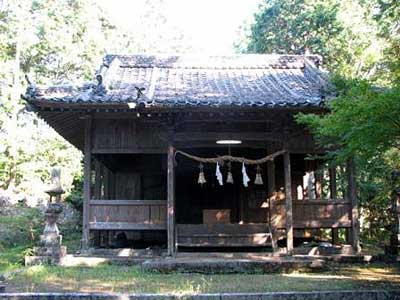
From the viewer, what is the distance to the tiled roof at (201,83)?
11500 millimetres

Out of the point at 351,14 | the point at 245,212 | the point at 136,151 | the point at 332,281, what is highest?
the point at 351,14

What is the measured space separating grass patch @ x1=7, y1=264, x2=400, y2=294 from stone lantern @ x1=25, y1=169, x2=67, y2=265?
489 millimetres

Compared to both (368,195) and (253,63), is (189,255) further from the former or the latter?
(368,195)

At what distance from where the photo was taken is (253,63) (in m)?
16.8

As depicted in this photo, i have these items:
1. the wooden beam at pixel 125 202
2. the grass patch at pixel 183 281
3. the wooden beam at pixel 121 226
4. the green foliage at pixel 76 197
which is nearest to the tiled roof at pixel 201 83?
the wooden beam at pixel 125 202

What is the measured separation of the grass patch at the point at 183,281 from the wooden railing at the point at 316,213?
78.9 inches

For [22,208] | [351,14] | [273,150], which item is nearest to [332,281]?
[273,150]

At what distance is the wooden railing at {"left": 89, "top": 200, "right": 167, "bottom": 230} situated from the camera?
12.3m

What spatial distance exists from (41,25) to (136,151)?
17.2m

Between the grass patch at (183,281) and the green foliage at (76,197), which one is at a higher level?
the green foliage at (76,197)

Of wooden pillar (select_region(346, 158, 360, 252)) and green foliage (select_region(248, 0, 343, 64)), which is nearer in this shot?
wooden pillar (select_region(346, 158, 360, 252))

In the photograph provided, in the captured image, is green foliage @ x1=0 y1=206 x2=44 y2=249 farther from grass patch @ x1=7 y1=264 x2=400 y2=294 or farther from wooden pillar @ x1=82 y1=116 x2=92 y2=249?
grass patch @ x1=7 y1=264 x2=400 y2=294

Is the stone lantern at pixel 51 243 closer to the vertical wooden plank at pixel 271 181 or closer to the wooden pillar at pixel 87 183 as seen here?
the wooden pillar at pixel 87 183

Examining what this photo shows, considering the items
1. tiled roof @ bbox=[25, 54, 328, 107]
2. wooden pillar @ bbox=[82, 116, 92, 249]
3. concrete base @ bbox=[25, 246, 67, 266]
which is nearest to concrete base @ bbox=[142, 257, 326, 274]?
Answer: concrete base @ bbox=[25, 246, 67, 266]
